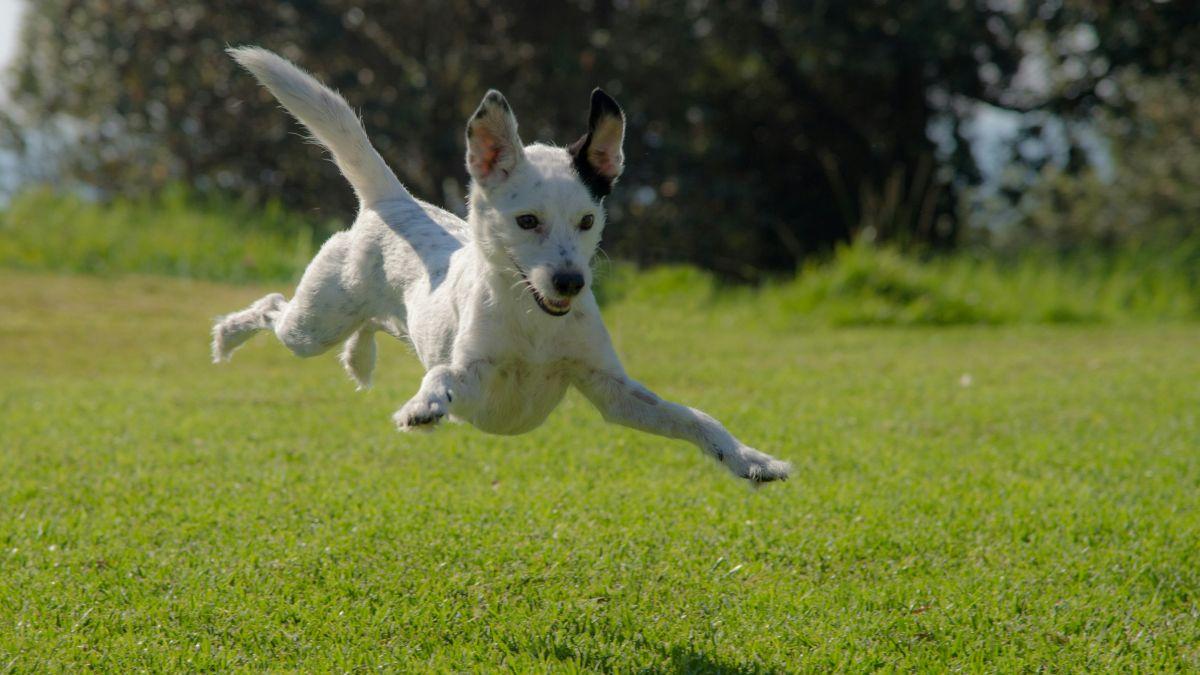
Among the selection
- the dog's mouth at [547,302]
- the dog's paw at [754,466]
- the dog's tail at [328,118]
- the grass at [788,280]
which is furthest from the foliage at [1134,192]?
the dog's mouth at [547,302]

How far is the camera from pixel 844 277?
14.1 m

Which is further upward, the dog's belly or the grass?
the dog's belly

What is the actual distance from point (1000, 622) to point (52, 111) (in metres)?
17.4

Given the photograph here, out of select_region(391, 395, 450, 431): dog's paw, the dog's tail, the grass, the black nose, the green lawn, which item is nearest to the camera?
select_region(391, 395, 450, 431): dog's paw

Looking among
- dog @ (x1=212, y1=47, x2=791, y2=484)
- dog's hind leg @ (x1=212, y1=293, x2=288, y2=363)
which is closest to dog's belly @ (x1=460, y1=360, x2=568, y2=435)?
dog @ (x1=212, y1=47, x2=791, y2=484)

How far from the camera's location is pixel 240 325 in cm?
589

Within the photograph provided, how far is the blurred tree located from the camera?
15594mm

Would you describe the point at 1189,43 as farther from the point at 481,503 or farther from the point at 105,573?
the point at 105,573

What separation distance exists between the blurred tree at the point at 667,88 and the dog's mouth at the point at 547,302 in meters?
11.6

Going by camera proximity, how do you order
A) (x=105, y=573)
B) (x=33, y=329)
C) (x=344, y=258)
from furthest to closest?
1. (x=33, y=329)
2. (x=344, y=258)
3. (x=105, y=573)

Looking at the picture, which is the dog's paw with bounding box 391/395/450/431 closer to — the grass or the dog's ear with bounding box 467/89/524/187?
the dog's ear with bounding box 467/89/524/187

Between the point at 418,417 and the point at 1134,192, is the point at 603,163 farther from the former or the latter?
the point at 1134,192

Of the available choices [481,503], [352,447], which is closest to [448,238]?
[481,503]

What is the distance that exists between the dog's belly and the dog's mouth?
0.96ft
